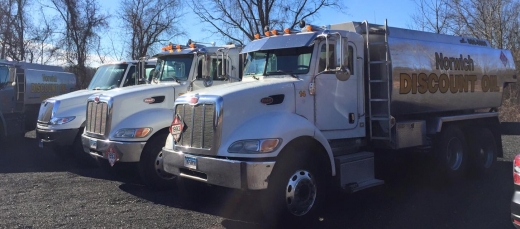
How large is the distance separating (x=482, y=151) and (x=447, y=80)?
218 centimetres

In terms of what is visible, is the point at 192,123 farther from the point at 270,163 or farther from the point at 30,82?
the point at 30,82

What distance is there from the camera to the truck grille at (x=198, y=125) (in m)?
6.17

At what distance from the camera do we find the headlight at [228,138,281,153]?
5770mm

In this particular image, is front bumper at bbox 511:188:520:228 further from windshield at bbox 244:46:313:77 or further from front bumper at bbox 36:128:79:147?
front bumper at bbox 36:128:79:147

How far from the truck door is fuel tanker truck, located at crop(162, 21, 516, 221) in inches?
0.6

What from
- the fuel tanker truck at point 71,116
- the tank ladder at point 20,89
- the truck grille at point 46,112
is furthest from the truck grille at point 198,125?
the tank ladder at point 20,89

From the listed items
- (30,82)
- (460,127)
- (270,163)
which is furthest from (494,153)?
(30,82)

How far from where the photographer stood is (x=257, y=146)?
19.0 feet

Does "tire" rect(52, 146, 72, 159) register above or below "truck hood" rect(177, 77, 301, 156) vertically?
below

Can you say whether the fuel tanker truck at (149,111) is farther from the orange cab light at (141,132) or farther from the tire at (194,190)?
the tire at (194,190)

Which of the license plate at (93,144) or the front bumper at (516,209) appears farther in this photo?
the license plate at (93,144)

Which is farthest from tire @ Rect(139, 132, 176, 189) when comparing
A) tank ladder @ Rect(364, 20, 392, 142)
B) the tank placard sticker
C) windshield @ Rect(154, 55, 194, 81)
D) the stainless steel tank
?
the stainless steel tank

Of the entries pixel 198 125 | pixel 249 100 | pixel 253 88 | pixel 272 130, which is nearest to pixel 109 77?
pixel 198 125

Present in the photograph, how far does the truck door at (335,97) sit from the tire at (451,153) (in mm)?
2490
